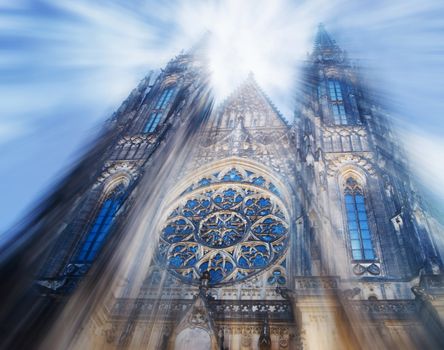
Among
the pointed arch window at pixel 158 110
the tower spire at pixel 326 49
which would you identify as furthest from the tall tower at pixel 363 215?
the pointed arch window at pixel 158 110

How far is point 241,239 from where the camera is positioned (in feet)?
45.0

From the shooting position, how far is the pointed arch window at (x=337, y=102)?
736 inches

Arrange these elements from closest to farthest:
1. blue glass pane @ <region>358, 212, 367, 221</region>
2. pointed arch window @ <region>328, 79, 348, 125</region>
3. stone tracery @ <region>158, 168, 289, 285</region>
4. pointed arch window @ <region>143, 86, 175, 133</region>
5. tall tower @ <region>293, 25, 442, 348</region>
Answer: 1. tall tower @ <region>293, 25, 442, 348</region>
2. stone tracery @ <region>158, 168, 289, 285</region>
3. blue glass pane @ <region>358, 212, 367, 221</region>
4. pointed arch window @ <region>328, 79, 348, 125</region>
5. pointed arch window @ <region>143, 86, 175, 133</region>

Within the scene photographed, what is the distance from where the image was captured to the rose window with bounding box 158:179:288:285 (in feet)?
42.9

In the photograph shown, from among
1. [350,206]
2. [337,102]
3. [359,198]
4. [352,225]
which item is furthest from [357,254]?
[337,102]

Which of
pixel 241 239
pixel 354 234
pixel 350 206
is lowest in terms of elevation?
pixel 241 239

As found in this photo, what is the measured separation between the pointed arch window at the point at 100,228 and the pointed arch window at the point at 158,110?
4.33 m

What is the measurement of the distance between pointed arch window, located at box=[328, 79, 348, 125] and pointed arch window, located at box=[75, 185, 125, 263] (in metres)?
9.28

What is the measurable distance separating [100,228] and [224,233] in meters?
4.51

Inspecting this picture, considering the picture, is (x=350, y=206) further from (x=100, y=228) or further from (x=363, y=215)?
(x=100, y=228)

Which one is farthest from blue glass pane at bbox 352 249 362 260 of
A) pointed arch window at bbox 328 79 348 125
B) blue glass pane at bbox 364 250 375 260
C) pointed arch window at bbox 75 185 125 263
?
pointed arch window at bbox 75 185 125 263

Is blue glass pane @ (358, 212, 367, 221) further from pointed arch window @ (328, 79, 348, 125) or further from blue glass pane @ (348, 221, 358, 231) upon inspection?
pointed arch window @ (328, 79, 348, 125)

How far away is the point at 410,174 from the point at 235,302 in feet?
22.3

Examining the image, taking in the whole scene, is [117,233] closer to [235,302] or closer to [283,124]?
[235,302]
